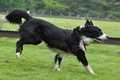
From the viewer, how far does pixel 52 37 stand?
591 cm

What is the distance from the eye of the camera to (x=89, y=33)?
5555 millimetres

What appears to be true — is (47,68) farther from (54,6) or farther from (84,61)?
(54,6)

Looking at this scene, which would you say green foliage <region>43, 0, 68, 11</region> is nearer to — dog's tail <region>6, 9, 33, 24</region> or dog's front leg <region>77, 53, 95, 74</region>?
dog's tail <region>6, 9, 33, 24</region>

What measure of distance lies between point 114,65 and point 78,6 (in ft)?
192

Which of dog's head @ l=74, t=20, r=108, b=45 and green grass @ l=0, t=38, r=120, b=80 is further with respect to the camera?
dog's head @ l=74, t=20, r=108, b=45

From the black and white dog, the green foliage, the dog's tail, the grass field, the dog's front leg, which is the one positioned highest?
the dog's tail

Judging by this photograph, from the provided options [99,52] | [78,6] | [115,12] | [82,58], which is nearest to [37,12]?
[78,6]

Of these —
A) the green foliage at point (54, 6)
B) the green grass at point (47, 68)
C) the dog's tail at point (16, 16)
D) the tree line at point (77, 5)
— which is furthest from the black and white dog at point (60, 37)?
the green foliage at point (54, 6)

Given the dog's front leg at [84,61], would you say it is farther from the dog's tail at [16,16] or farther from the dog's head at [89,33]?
the dog's tail at [16,16]

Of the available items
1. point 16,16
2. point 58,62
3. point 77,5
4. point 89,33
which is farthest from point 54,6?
point 89,33

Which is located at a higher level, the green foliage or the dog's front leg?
the dog's front leg

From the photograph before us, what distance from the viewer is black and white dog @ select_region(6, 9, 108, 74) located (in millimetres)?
5559

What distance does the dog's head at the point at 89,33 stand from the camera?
18.1 ft

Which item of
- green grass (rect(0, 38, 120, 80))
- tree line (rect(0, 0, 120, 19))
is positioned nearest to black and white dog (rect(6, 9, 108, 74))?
green grass (rect(0, 38, 120, 80))
